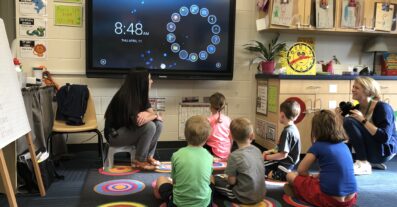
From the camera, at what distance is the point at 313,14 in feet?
12.8

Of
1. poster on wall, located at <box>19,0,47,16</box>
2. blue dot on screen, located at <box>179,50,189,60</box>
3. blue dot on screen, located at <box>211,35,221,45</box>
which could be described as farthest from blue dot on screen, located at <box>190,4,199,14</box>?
poster on wall, located at <box>19,0,47,16</box>

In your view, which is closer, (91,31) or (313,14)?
(91,31)

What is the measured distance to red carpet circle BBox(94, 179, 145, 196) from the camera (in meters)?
2.51

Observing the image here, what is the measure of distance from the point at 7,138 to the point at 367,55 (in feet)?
13.4

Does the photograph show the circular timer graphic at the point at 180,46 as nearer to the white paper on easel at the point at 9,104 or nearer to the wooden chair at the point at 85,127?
the wooden chair at the point at 85,127

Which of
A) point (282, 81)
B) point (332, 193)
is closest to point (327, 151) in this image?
point (332, 193)

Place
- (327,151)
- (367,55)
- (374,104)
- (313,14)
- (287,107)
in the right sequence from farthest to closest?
(367,55) < (313,14) < (374,104) < (287,107) < (327,151)

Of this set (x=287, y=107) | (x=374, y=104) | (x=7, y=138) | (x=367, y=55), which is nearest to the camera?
(x=7, y=138)

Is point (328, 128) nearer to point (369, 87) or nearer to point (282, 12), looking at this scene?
point (369, 87)

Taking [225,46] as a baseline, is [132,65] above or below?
below

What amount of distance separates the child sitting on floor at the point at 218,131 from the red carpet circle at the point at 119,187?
2.63ft

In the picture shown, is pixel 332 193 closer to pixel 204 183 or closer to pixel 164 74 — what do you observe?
pixel 204 183

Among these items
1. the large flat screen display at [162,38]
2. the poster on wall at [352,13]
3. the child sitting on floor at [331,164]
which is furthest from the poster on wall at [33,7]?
the poster on wall at [352,13]

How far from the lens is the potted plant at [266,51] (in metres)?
3.95
